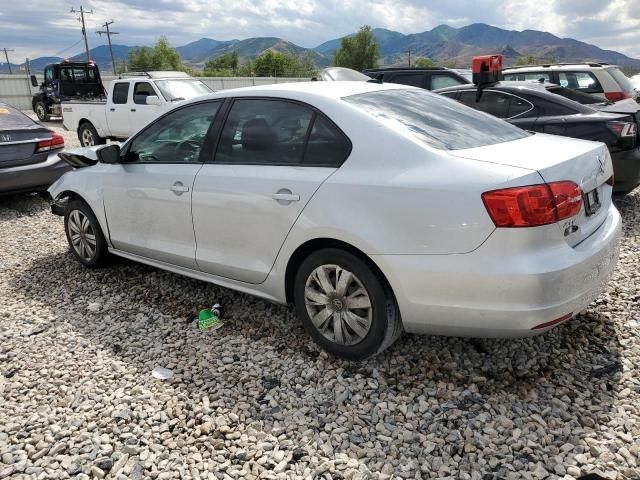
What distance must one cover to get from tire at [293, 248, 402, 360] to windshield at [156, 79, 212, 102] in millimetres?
9567

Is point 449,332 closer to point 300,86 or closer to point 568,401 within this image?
point 568,401

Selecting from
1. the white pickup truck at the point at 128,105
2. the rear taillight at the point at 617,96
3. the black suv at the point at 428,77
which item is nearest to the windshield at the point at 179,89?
the white pickup truck at the point at 128,105

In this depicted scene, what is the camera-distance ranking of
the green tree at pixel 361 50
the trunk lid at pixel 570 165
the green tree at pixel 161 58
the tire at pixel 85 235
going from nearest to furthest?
1. the trunk lid at pixel 570 165
2. the tire at pixel 85 235
3. the green tree at pixel 361 50
4. the green tree at pixel 161 58

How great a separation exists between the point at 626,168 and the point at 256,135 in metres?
4.53

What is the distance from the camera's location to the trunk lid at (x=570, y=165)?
2562mm

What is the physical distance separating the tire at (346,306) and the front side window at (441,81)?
8.55m

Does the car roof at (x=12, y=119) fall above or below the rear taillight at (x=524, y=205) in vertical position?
above

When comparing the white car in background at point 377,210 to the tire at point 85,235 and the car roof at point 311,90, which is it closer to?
the car roof at point 311,90


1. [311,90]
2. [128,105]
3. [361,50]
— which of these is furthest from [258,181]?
[361,50]

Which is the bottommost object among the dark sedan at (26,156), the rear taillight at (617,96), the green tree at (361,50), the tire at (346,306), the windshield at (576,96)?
the tire at (346,306)

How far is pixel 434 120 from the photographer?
10.2 feet

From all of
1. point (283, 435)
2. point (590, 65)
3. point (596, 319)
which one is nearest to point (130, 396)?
point (283, 435)

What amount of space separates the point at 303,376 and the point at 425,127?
1.61 meters

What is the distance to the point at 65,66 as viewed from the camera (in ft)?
69.3
